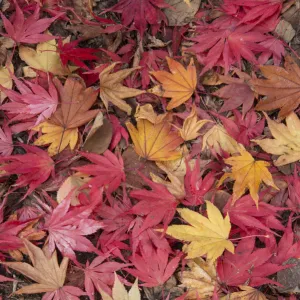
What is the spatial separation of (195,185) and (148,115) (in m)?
0.28

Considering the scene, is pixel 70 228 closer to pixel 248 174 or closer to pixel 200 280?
pixel 200 280

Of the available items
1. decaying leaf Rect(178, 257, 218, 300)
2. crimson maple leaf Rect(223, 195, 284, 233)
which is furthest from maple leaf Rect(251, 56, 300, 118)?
decaying leaf Rect(178, 257, 218, 300)

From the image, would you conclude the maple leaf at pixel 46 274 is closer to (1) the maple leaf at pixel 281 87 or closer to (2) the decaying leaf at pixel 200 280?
(2) the decaying leaf at pixel 200 280

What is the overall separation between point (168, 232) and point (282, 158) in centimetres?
44

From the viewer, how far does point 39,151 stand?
4.59 feet

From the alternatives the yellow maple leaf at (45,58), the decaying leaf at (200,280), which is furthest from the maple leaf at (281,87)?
the yellow maple leaf at (45,58)

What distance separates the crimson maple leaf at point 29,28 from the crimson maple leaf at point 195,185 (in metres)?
0.65

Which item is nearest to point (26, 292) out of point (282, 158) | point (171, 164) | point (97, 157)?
point (97, 157)

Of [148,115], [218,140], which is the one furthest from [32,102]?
[218,140]

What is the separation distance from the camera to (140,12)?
1467 millimetres

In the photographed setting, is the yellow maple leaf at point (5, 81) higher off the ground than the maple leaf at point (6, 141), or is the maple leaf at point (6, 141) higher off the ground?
the yellow maple leaf at point (5, 81)

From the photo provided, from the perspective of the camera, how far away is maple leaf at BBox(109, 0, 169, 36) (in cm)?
146

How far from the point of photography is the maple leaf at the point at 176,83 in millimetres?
1430

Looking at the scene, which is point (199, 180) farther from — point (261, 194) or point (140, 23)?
point (140, 23)
